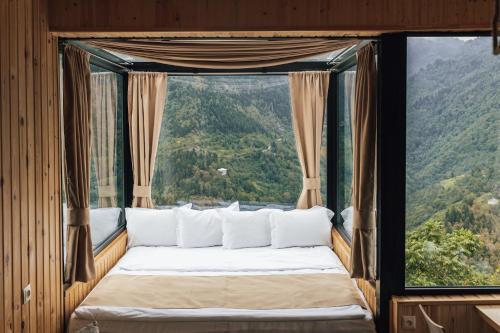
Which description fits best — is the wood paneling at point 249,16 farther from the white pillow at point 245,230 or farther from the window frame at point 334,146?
the white pillow at point 245,230

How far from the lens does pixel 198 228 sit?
5094 mm

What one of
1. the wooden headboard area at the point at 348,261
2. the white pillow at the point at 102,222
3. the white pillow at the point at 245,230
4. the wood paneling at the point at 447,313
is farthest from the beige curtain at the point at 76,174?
the wood paneling at the point at 447,313

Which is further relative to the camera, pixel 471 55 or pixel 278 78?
pixel 278 78

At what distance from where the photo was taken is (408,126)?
349 cm

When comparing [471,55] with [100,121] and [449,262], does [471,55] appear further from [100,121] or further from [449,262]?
[100,121]

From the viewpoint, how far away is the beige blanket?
3639mm

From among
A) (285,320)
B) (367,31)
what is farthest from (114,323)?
(367,31)

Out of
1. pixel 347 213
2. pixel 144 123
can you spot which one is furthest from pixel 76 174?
pixel 347 213

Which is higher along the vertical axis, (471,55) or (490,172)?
(471,55)

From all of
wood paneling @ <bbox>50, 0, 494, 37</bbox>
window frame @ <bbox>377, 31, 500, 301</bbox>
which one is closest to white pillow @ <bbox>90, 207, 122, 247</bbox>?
wood paneling @ <bbox>50, 0, 494, 37</bbox>

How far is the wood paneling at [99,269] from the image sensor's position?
3626mm

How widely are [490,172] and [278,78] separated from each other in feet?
8.35

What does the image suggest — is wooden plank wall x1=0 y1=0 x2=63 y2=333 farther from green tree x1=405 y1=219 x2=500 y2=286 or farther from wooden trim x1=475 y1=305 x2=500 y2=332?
wooden trim x1=475 y1=305 x2=500 y2=332

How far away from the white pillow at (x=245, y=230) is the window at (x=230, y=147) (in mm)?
479
